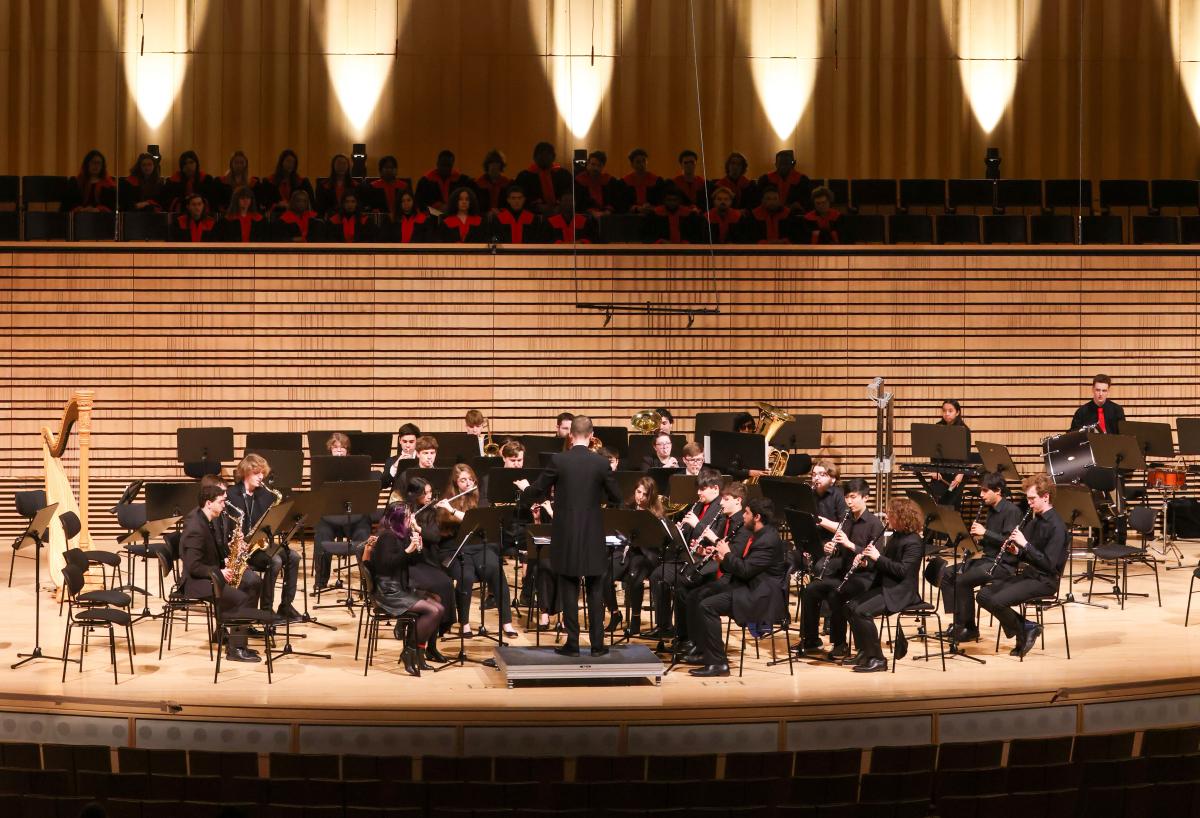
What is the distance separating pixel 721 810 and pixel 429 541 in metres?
3.89

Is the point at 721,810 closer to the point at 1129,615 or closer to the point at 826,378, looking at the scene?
the point at 1129,615

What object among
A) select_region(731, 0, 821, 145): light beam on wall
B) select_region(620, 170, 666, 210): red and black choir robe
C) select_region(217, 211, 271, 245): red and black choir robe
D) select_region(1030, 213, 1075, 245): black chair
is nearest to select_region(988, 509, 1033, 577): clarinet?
select_region(1030, 213, 1075, 245): black chair

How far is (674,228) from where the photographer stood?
1462 centimetres

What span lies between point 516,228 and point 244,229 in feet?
9.13

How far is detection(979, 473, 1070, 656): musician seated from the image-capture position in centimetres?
929

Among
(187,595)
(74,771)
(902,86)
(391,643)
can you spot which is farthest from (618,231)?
(74,771)

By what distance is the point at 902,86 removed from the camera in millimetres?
16938

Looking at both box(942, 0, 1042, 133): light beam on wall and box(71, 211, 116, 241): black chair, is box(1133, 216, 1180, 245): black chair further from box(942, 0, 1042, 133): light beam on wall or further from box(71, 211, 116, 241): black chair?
box(71, 211, 116, 241): black chair

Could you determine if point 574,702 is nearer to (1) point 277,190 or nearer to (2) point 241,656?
(2) point 241,656

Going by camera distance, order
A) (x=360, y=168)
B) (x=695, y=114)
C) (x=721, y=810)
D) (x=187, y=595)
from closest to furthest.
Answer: (x=721, y=810)
(x=187, y=595)
(x=360, y=168)
(x=695, y=114)

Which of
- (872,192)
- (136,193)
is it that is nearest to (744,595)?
(872,192)

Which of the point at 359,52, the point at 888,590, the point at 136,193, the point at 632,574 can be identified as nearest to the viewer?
the point at 888,590

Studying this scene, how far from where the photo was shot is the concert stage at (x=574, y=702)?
22.9 ft

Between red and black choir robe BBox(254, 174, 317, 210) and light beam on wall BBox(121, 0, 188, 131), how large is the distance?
7.54ft
